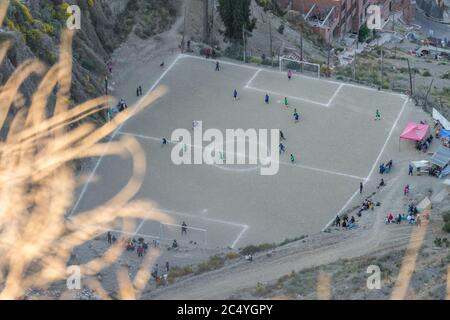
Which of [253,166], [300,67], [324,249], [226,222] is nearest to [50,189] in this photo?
[226,222]

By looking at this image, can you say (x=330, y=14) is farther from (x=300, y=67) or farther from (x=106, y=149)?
(x=106, y=149)

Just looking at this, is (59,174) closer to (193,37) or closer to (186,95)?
(186,95)

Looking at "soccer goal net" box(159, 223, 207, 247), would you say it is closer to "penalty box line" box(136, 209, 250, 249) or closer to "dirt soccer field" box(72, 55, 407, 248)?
"dirt soccer field" box(72, 55, 407, 248)

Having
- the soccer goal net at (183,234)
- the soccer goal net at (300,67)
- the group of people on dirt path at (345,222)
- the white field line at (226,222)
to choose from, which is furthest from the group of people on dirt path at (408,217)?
the soccer goal net at (300,67)

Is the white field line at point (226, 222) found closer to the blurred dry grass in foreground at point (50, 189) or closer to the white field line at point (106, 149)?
the blurred dry grass in foreground at point (50, 189)

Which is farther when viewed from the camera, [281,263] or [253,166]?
[253,166]
